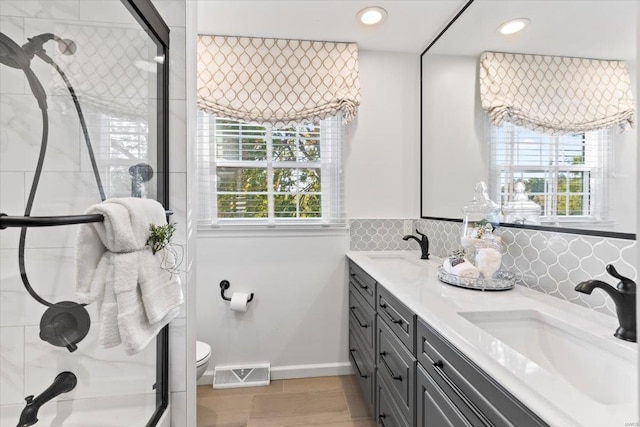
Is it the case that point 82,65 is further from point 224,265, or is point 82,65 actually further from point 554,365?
point 554,365

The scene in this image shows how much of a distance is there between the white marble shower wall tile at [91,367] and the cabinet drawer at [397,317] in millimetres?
1062

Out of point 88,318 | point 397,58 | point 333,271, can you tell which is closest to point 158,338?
point 88,318

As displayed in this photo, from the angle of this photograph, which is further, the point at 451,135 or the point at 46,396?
the point at 451,135

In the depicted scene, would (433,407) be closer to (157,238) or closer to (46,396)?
(157,238)

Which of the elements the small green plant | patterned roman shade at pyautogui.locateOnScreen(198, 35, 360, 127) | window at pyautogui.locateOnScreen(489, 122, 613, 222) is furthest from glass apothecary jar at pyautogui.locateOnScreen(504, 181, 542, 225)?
the small green plant

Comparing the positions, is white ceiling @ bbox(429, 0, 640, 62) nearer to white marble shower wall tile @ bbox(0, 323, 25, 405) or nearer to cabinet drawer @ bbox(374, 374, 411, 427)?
cabinet drawer @ bbox(374, 374, 411, 427)

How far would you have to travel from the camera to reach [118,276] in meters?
0.81

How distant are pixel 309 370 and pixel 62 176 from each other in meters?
2.02

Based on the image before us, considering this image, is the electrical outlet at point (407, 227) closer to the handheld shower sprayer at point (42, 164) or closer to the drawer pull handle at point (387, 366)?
the drawer pull handle at point (387, 366)

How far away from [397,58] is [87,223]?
7.92 feet

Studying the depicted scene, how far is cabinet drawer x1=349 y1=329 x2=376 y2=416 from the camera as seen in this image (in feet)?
5.57

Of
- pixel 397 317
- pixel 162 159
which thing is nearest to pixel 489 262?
pixel 397 317

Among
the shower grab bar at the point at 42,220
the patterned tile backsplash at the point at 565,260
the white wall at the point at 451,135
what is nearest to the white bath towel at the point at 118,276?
the shower grab bar at the point at 42,220

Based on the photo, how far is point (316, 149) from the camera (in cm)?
236
